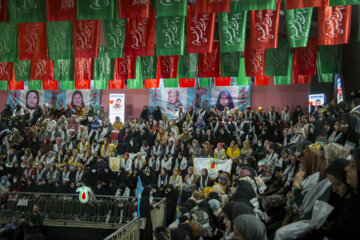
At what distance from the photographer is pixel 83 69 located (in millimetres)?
17828

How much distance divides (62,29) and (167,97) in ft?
38.6

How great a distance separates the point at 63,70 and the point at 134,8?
6.39 meters

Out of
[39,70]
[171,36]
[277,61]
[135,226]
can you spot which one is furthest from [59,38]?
[277,61]

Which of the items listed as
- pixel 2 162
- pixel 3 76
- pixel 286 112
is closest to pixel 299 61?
pixel 286 112

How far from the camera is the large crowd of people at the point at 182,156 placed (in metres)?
5.86

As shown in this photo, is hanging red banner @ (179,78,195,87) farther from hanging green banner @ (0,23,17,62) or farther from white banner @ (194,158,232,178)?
hanging green banner @ (0,23,17,62)

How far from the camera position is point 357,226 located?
2.79 m

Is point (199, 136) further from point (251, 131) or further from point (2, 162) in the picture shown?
point (2, 162)

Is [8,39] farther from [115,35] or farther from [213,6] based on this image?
[213,6]

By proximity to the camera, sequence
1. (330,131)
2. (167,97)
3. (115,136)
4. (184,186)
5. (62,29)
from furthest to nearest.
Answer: (167,97) < (115,136) < (184,186) < (62,29) < (330,131)

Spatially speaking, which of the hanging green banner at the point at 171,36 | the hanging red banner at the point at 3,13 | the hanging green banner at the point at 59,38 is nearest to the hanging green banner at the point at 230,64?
the hanging green banner at the point at 171,36

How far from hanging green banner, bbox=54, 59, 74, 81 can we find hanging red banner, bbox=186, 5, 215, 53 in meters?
6.78

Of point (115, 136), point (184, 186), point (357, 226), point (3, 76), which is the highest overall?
point (3, 76)

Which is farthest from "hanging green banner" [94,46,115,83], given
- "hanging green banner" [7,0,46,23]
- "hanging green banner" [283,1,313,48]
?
"hanging green banner" [283,1,313,48]
